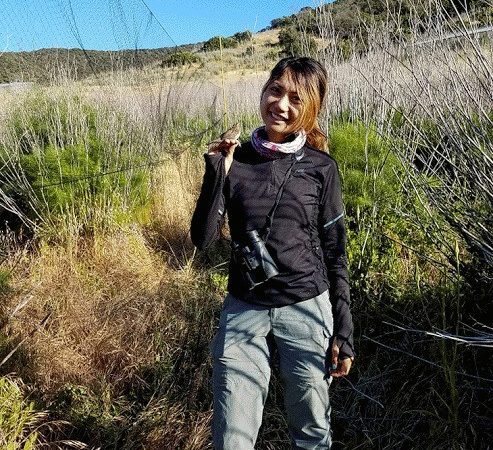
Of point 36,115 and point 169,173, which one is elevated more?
point 36,115

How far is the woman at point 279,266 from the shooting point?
5.45ft

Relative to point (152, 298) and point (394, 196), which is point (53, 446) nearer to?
point (152, 298)

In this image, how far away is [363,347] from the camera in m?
2.99

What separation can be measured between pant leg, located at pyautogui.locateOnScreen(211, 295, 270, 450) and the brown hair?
1.96ft

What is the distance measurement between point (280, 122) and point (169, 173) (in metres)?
4.40

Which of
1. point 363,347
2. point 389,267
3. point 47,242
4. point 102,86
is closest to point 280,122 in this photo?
point 363,347

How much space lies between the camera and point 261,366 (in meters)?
1.70

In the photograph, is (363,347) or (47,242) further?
(47,242)

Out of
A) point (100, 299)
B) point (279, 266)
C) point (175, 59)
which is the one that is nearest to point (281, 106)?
point (279, 266)

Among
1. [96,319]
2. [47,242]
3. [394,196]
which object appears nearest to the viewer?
[96,319]

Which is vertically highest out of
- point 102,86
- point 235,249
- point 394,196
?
point 102,86

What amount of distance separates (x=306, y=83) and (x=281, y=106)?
106 millimetres

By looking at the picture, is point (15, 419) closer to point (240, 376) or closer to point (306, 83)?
point (240, 376)

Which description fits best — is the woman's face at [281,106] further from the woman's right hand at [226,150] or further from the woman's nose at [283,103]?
the woman's right hand at [226,150]
